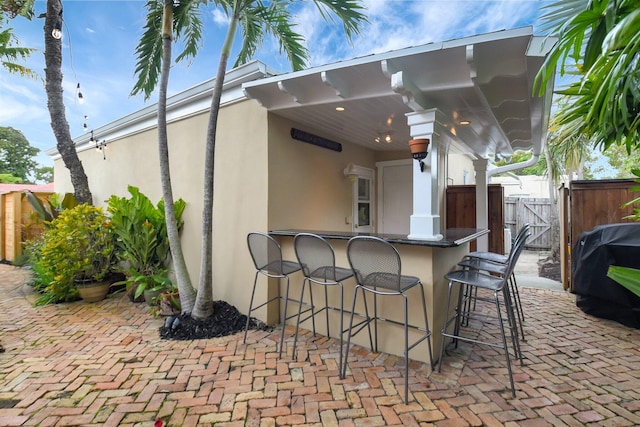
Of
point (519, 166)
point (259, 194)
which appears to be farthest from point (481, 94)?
point (519, 166)

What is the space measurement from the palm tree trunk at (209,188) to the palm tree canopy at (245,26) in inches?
5.1

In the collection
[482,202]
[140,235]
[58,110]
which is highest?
[58,110]

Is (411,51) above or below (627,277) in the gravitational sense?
above

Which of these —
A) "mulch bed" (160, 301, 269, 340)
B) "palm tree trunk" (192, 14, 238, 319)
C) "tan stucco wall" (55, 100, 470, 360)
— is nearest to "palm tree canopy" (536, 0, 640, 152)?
"tan stucco wall" (55, 100, 470, 360)

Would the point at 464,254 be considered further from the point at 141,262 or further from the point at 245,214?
the point at 141,262

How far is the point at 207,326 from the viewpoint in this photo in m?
3.66

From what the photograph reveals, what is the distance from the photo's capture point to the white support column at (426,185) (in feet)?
9.75

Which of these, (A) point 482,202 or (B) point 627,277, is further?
(A) point 482,202

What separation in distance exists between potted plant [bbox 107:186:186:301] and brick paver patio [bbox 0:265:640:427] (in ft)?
3.59

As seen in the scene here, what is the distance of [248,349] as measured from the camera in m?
3.17

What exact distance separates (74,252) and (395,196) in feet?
18.4

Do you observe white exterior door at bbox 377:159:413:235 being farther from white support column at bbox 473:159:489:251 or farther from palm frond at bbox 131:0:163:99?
palm frond at bbox 131:0:163:99

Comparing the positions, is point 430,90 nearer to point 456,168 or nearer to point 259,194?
point 259,194

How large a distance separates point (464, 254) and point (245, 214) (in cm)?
293
